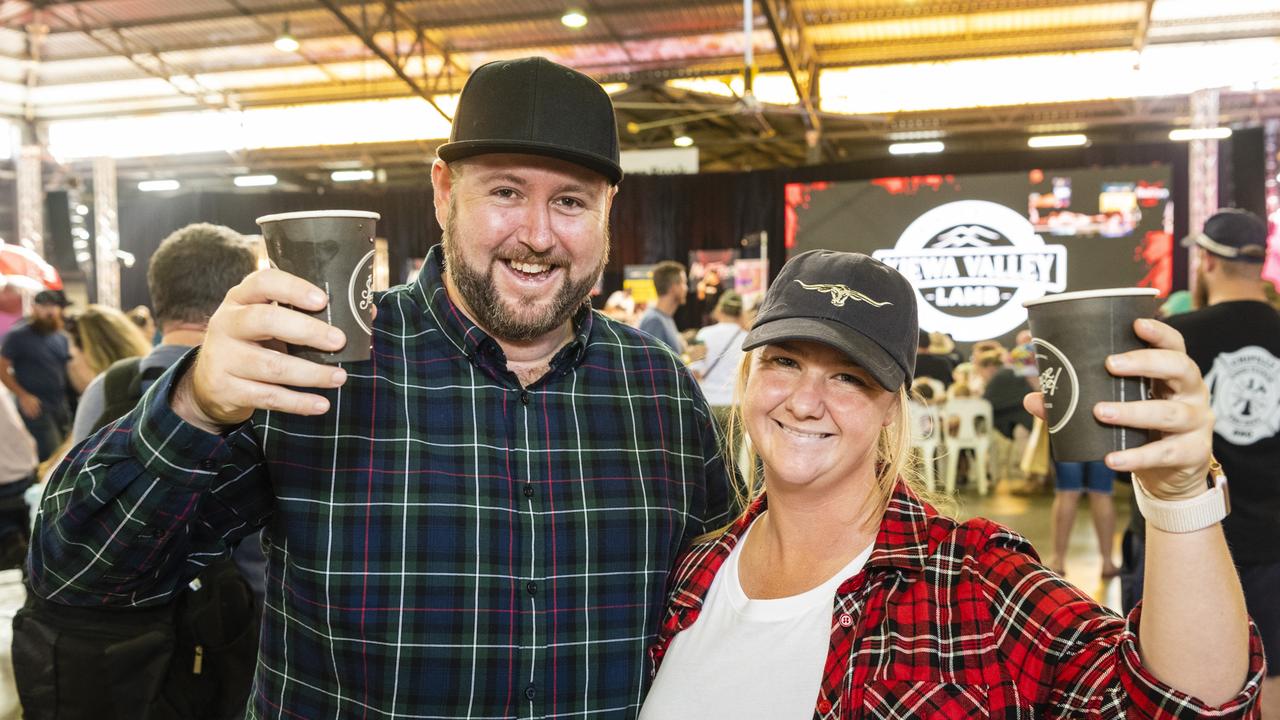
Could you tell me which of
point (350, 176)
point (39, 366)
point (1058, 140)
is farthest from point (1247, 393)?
point (350, 176)

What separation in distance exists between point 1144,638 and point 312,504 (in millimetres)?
1099

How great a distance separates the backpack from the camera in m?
1.90

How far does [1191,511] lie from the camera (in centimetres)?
91

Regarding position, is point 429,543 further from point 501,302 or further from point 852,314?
point 852,314

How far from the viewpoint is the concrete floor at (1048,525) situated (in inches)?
206

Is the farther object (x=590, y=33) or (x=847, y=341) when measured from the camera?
(x=590, y=33)

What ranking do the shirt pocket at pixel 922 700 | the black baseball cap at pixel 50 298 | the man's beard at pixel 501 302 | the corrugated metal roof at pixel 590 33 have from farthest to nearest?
the corrugated metal roof at pixel 590 33
the black baseball cap at pixel 50 298
the man's beard at pixel 501 302
the shirt pocket at pixel 922 700

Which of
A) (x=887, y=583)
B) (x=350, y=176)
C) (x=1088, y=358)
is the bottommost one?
(x=887, y=583)

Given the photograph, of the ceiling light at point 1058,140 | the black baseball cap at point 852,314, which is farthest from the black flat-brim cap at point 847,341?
the ceiling light at point 1058,140

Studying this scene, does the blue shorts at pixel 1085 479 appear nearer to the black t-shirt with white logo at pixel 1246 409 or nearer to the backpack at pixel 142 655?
the black t-shirt with white logo at pixel 1246 409

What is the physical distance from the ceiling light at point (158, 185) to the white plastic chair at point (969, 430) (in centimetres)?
1392

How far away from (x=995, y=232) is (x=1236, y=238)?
587cm

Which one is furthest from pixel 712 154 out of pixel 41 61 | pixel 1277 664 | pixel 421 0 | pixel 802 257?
pixel 802 257

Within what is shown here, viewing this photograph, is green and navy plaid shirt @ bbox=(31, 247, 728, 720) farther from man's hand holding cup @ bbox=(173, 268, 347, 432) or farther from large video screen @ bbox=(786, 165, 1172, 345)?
large video screen @ bbox=(786, 165, 1172, 345)
